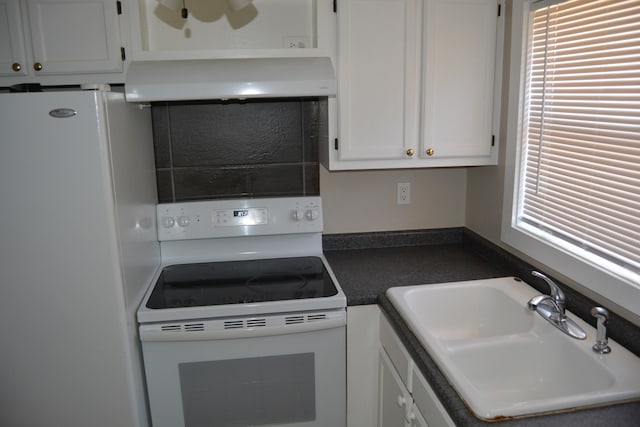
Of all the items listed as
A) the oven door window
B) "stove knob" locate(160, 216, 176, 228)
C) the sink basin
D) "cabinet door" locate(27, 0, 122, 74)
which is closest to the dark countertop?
the sink basin

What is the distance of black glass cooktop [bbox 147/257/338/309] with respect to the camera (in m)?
1.90

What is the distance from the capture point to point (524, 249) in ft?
6.37

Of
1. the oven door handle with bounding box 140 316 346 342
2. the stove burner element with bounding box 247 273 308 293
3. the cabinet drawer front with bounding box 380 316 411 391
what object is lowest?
the cabinet drawer front with bounding box 380 316 411 391

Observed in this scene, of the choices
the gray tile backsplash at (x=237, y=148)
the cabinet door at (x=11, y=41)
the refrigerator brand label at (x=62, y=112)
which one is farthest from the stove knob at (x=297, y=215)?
the cabinet door at (x=11, y=41)

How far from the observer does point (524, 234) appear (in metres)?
1.93

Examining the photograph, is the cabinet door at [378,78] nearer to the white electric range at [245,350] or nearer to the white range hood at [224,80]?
the white range hood at [224,80]

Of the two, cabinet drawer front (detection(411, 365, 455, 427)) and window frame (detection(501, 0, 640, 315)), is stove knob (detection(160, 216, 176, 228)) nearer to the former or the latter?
cabinet drawer front (detection(411, 365, 455, 427))

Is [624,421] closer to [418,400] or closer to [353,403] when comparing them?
[418,400]

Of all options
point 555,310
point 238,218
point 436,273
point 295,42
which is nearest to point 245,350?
point 238,218

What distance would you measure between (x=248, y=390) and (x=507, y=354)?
3.08 ft

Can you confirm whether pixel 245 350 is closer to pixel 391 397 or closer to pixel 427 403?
pixel 391 397

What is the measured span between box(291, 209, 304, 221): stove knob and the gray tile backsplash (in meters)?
0.14

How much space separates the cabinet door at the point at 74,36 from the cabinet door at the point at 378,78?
0.87m

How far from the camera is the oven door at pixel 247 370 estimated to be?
5.94 feet
